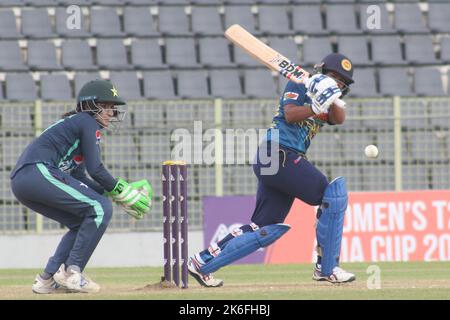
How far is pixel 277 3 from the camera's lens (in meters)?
18.7

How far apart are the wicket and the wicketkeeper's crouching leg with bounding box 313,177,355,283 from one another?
1030 mm

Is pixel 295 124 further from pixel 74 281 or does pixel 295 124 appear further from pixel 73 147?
pixel 74 281

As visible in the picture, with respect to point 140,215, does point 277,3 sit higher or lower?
higher

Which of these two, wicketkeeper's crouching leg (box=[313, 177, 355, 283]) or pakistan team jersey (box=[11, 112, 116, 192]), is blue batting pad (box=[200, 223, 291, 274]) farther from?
pakistan team jersey (box=[11, 112, 116, 192])

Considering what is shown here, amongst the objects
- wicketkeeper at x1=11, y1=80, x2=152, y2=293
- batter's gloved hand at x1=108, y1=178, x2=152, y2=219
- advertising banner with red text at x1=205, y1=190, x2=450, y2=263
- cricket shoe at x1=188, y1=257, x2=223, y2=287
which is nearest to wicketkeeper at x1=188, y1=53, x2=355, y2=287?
cricket shoe at x1=188, y1=257, x2=223, y2=287

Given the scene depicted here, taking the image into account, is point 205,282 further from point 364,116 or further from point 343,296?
point 364,116

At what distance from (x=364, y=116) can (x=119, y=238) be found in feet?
11.7

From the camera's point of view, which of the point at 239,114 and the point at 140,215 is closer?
the point at 140,215

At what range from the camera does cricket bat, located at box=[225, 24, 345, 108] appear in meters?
8.70

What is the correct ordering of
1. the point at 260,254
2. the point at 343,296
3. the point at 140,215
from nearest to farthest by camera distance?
the point at 343,296 → the point at 140,215 → the point at 260,254

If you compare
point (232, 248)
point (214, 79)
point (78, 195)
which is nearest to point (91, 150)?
point (78, 195)

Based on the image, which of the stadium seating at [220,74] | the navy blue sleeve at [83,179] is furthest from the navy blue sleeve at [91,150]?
the stadium seating at [220,74]

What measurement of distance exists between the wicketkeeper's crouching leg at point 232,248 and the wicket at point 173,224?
0.19 meters
